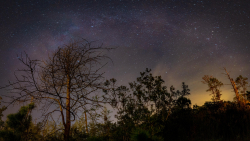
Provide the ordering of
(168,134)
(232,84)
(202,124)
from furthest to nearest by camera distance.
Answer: (232,84) → (202,124) → (168,134)

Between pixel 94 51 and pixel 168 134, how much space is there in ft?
17.7

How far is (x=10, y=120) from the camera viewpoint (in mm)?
9289

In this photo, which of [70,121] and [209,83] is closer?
[70,121]

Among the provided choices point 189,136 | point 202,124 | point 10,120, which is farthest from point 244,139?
point 10,120

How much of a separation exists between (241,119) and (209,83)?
25.1 meters

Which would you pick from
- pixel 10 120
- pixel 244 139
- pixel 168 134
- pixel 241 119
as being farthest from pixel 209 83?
pixel 10 120

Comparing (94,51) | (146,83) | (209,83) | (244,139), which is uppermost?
(209,83)

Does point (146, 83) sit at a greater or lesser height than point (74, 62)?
greater

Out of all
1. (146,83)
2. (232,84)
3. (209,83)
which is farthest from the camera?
(209,83)

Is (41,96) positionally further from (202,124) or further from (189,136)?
Answer: (202,124)

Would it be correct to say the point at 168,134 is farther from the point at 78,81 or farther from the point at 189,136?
the point at 78,81

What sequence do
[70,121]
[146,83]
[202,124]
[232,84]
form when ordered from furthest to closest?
[232,84] < [146,83] < [202,124] < [70,121]

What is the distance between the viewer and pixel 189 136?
6992 mm

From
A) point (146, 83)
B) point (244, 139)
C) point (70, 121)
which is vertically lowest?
point (244, 139)
